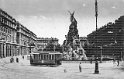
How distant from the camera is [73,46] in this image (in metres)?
59.9

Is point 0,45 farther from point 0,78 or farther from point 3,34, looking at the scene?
point 0,78

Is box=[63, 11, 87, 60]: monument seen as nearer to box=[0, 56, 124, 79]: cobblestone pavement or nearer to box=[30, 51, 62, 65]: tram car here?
box=[30, 51, 62, 65]: tram car

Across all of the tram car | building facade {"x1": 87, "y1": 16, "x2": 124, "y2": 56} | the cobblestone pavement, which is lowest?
the cobblestone pavement

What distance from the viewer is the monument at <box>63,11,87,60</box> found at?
2292 inches

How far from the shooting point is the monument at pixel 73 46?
191 ft

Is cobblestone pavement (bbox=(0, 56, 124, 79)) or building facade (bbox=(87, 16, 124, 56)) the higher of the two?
building facade (bbox=(87, 16, 124, 56))

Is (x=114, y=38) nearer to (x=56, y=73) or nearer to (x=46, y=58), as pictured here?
(x=46, y=58)

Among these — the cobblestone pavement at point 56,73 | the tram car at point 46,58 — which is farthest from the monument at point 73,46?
the cobblestone pavement at point 56,73

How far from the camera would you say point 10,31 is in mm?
78250

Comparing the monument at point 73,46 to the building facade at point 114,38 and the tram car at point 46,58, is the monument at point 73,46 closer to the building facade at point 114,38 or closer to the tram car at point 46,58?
the building facade at point 114,38

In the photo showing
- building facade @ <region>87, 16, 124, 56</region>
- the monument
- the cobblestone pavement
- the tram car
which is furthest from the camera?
the monument

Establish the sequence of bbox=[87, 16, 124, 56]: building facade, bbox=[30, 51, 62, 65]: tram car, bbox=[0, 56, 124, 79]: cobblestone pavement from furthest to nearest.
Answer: bbox=[87, 16, 124, 56]: building facade, bbox=[30, 51, 62, 65]: tram car, bbox=[0, 56, 124, 79]: cobblestone pavement

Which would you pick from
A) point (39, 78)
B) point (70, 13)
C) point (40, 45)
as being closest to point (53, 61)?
point (39, 78)

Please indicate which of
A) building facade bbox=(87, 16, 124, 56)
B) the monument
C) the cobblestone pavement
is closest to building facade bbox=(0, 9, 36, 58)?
the monument
